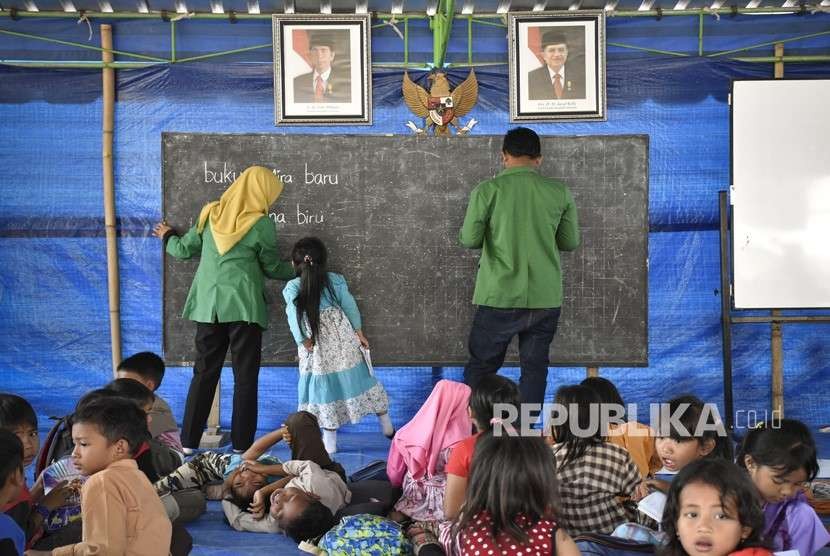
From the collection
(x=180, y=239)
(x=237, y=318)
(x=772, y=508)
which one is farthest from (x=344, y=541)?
(x=180, y=239)

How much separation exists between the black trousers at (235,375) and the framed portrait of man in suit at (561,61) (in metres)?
1.96

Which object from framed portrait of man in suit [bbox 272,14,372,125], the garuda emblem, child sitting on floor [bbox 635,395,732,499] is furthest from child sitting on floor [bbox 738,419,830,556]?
framed portrait of man in suit [bbox 272,14,372,125]

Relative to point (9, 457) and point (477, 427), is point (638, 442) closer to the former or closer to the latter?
point (477, 427)

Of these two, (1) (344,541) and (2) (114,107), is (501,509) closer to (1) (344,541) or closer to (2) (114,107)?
(1) (344,541)

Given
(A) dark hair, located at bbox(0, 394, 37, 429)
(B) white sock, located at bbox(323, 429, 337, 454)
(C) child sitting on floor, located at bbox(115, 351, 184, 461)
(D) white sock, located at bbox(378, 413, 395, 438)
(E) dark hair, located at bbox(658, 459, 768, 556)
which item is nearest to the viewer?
(E) dark hair, located at bbox(658, 459, 768, 556)

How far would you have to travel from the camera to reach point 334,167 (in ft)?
15.9

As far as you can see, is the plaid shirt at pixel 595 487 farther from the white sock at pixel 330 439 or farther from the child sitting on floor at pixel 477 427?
the white sock at pixel 330 439

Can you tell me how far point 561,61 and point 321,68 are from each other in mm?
1294

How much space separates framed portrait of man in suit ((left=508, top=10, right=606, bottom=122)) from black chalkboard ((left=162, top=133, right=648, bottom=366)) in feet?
1.26

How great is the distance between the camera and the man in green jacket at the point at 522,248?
4.29 metres

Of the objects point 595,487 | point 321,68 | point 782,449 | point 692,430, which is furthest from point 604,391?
point 321,68

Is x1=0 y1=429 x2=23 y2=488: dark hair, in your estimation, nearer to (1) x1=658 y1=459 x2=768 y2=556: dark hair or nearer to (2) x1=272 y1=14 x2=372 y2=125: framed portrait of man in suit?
(1) x1=658 y1=459 x2=768 y2=556: dark hair

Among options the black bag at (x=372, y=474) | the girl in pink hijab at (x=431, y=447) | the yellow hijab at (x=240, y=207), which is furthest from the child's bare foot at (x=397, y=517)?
the yellow hijab at (x=240, y=207)

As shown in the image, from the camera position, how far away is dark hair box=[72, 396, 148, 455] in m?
2.43
